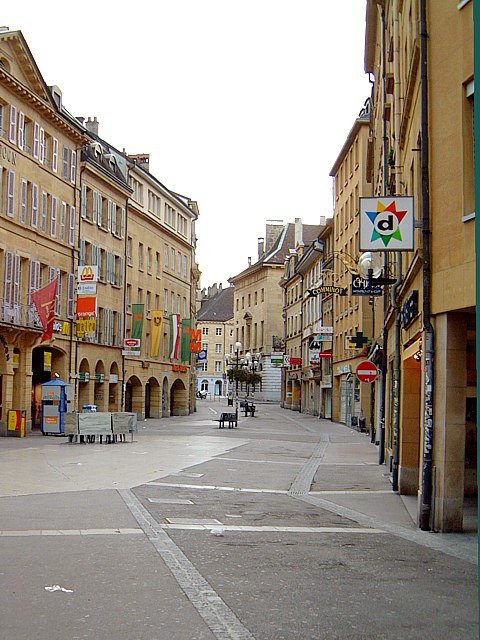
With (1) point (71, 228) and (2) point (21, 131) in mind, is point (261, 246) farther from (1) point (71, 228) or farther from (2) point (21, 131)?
(2) point (21, 131)

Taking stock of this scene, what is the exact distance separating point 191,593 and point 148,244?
168ft

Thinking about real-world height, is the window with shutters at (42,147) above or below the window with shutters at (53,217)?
above

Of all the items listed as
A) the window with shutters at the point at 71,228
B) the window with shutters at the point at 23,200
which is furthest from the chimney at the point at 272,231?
the window with shutters at the point at 23,200

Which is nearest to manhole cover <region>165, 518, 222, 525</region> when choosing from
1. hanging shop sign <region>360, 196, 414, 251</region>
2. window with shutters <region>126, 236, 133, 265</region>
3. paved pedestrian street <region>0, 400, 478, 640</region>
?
paved pedestrian street <region>0, 400, 478, 640</region>

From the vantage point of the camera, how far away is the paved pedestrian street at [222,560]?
21.8 feet

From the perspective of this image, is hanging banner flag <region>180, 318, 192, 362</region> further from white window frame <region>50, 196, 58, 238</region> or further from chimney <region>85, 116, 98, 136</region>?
white window frame <region>50, 196, 58, 238</region>

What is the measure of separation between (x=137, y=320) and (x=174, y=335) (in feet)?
22.3

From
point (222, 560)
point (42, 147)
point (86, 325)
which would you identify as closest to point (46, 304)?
point (86, 325)

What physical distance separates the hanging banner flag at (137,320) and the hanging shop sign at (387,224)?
38.1m

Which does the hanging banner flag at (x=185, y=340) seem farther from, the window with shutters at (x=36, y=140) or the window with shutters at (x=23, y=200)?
the window with shutters at (x=23, y=200)

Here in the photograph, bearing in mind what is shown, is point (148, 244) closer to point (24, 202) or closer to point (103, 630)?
point (24, 202)

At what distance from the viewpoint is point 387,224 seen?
43.9ft

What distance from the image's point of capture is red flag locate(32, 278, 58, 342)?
34906 mm

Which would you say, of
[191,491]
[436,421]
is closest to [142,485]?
[191,491]
